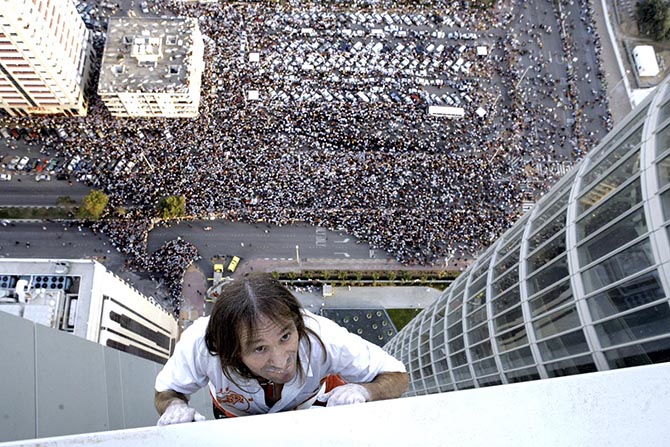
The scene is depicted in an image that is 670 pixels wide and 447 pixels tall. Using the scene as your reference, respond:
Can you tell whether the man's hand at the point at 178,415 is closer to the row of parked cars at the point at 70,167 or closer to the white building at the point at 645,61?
the row of parked cars at the point at 70,167

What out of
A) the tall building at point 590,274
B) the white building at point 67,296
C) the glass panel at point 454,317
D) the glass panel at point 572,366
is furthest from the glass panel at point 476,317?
the white building at point 67,296

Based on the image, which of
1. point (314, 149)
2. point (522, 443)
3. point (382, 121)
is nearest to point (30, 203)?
point (314, 149)

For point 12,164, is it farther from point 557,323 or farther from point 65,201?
point 557,323

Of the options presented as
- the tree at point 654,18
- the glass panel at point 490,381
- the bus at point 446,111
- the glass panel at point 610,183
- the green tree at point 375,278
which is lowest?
the glass panel at point 490,381

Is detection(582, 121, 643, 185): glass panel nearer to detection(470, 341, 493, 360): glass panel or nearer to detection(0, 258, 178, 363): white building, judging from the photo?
detection(470, 341, 493, 360): glass panel

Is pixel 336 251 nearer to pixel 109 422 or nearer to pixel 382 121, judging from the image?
pixel 382 121

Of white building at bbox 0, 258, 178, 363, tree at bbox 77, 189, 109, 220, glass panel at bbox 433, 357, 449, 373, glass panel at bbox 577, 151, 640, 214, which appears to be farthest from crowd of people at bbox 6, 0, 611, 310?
glass panel at bbox 577, 151, 640, 214
